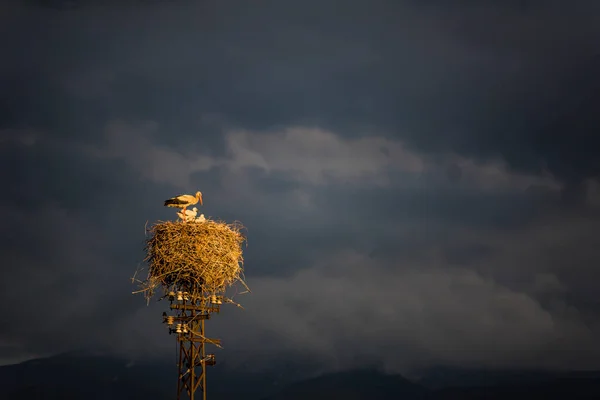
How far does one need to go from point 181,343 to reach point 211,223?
5904 mm

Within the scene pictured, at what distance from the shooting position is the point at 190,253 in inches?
1649

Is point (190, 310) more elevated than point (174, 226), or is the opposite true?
point (174, 226)

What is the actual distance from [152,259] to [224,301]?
13.5 feet

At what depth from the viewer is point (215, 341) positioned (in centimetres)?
4303

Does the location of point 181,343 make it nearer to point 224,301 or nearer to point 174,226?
point 224,301

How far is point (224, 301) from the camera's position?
142ft

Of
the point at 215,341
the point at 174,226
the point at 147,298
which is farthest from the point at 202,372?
the point at 174,226

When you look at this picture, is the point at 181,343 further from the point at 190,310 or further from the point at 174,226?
the point at 174,226

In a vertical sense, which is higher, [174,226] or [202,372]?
[174,226]

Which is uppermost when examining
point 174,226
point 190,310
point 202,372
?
point 174,226

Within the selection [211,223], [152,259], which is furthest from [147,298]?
[211,223]

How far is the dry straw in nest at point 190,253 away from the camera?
41.9 metres

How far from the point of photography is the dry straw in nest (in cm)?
4188

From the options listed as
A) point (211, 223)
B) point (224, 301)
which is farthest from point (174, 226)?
point (224, 301)
